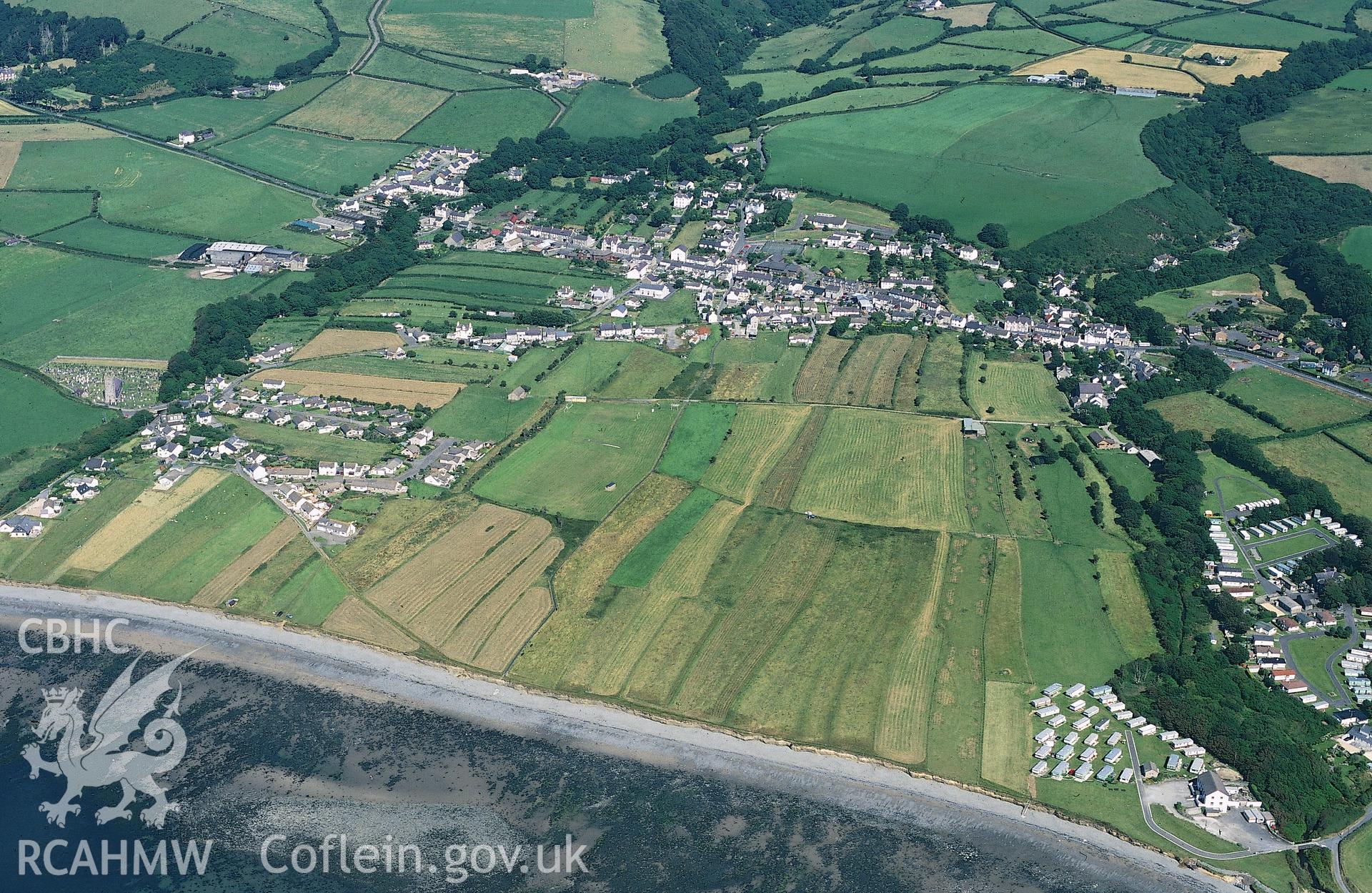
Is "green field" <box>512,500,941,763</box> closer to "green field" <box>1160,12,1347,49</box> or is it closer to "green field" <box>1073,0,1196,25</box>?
"green field" <box>1160,12,1347,49</box>

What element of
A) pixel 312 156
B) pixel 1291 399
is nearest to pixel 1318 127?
pixel 1291 399

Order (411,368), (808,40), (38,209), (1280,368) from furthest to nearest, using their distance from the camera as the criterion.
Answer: (808,40) < (38,209) < (1280,368) < (411,368)

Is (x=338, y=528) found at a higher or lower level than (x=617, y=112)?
lower

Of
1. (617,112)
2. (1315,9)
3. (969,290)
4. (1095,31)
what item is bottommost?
(969,290)

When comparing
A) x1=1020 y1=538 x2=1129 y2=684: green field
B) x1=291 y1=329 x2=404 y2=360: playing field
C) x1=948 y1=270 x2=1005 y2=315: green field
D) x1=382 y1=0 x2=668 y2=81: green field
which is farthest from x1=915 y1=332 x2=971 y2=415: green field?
x1=382 y1=0 x2=668 y2=81: green field

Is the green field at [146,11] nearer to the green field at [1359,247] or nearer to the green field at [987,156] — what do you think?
the green field at [987,156]

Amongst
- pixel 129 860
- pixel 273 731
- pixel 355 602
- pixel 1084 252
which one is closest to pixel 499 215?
pixel 1084 252

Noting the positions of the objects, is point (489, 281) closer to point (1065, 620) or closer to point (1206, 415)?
point (1206, 415)
